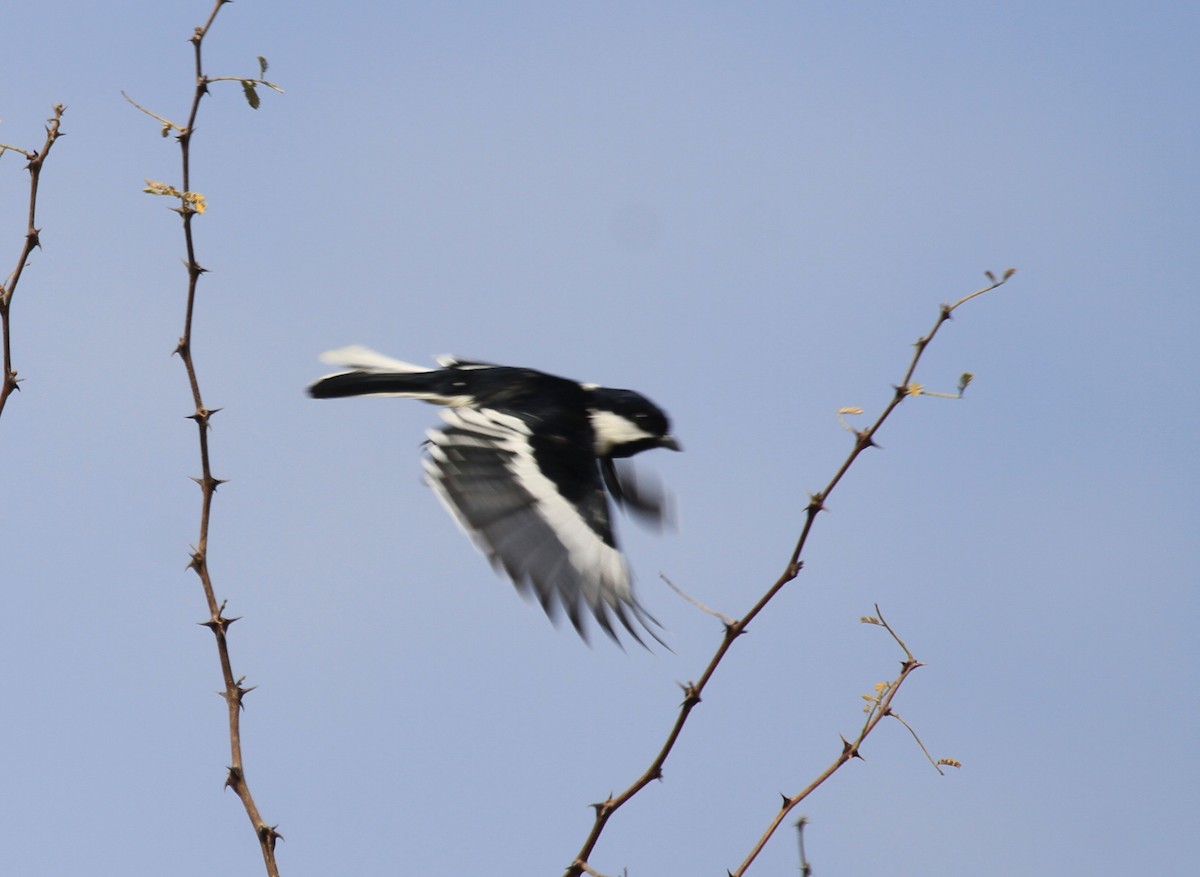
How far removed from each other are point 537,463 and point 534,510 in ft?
1.29

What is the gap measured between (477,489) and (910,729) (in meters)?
1.97

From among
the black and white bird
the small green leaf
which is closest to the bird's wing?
the black and white bird

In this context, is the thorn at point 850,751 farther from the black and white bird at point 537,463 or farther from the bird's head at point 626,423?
the bird's head at point 626,423

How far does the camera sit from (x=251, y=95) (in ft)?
10.3

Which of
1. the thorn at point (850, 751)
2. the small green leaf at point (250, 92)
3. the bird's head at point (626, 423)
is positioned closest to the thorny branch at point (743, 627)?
the thorn at point (850, 751)

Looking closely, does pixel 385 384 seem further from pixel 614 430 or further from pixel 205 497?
pixel 205 497

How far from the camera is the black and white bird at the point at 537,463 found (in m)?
4.27

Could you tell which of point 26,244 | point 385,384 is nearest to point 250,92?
point 26,244

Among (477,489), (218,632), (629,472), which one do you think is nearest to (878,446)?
(218,632)

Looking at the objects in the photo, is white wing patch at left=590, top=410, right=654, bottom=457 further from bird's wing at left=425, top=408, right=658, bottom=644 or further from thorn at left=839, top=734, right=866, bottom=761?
thorn at left=839, top=734, right=866, bottom=761

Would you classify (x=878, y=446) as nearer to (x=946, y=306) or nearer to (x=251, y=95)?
(x=946, y=306)

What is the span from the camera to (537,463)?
4969 mm

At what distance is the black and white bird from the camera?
4270 millimetres

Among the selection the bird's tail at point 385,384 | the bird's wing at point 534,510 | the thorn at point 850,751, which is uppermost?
the bird's tail at point 385,384
